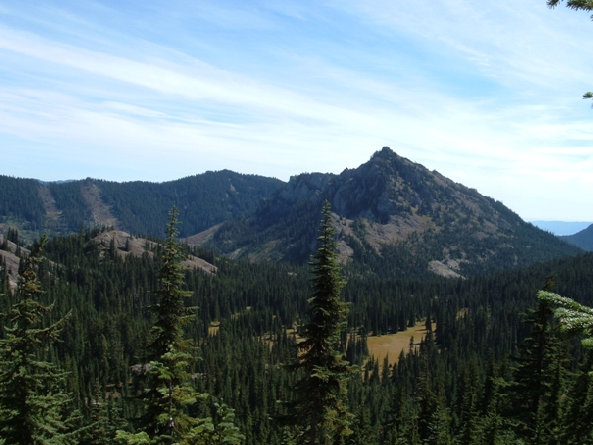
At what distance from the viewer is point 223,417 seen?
16109mm

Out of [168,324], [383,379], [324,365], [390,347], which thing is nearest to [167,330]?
[168,324]

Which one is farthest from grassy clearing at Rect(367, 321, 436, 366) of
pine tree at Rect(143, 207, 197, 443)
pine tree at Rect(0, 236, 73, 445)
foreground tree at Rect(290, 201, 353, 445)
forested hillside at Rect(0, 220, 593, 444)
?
pine tree at Rect(0, 236, 73, 445)

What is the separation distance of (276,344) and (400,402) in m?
108

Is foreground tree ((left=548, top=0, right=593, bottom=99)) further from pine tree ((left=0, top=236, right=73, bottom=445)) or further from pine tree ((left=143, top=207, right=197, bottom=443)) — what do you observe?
pine tree ((left=0, top=236, right=73, bottom=445))

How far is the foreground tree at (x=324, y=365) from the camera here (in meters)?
23.2

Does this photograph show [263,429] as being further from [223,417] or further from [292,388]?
[223,417]

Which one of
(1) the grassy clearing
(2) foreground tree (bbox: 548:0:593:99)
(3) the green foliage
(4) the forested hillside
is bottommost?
(1) the grassy clearing

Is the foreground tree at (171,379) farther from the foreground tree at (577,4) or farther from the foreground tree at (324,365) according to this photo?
the foreground tree at (577,4)

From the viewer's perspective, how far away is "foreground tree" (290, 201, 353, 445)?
914 inches

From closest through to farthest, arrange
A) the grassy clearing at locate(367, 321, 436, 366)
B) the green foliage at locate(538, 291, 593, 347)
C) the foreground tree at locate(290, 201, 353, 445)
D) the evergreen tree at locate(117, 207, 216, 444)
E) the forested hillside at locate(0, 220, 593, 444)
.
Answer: the green foliage at locate(538, 291, 593, 347), the evergreen tree at locate(117, 207, 216, 444), the foreground tree at locate(290, 201, 353, 445), the forested hillside at locate(0, 220, 593, 444), the grassy clearing at locate(367, 321, 436, 366)

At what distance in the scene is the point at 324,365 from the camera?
23453mm

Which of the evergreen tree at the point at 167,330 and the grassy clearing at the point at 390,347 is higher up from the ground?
the evergreen tree at the point at 167,330

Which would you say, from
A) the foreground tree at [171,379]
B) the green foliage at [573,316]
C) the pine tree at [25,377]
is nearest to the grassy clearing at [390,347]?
the foreground tree at [171,379]

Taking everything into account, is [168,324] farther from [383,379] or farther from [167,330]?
[383,379]
